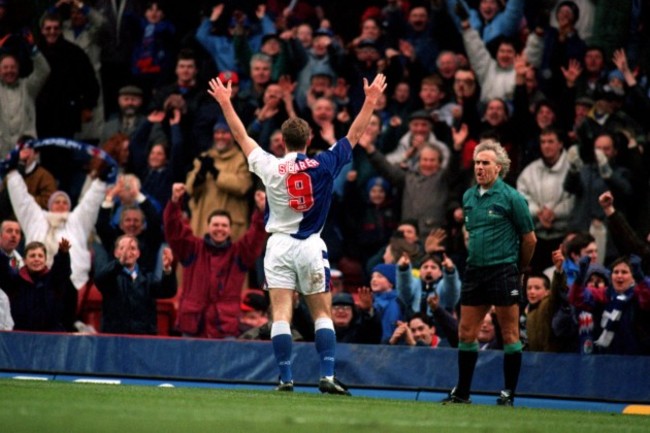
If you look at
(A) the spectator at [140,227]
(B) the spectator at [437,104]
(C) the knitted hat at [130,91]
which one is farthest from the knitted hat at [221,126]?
(B) the spectator at [437,104]

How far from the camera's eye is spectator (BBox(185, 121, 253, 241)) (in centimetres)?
1827

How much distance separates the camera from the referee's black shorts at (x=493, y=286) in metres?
11.8

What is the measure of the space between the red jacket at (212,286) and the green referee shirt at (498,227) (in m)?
4.85

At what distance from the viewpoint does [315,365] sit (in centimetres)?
1403

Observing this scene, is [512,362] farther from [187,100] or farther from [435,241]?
[187,100]

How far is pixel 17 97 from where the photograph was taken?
19922 millimetres

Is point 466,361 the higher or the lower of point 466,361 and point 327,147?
the lower

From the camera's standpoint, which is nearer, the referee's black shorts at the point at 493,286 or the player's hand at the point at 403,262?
the referee's black shorts at the point at 493,286

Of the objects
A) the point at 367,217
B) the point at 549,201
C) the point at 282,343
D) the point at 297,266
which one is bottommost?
the point at 282,343

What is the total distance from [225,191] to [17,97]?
3.60 meters

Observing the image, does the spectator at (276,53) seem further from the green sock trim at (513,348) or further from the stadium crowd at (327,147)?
the green sock trim at (513,348)

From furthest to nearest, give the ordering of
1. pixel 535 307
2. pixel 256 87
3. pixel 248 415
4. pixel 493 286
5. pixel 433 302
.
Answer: pixel 256 87, pixel 535 307, pixel 433 302, pixel 493 286, pixel 248 415

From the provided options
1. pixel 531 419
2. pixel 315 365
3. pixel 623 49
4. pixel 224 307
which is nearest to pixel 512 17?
pixel 623 49

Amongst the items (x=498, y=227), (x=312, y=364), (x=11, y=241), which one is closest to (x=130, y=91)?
(x=11, y=241)
